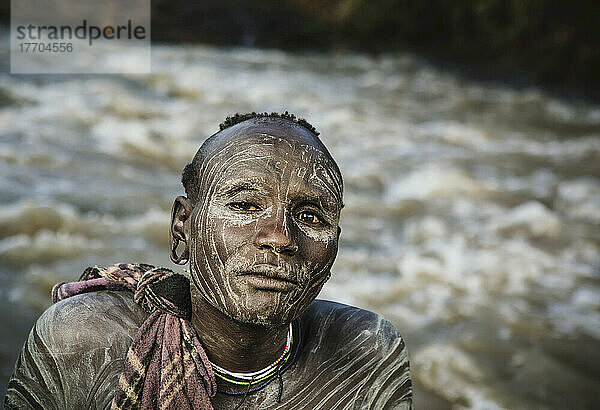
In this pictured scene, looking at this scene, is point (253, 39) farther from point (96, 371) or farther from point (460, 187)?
point (96, 371)

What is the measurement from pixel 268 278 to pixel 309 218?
0.18 metres

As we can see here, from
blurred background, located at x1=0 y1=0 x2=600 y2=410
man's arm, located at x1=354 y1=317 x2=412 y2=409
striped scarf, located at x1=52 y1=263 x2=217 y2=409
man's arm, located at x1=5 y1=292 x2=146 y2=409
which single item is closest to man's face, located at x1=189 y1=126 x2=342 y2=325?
striped scarf, located at x1=52 y1=263 x2=217 y2=409

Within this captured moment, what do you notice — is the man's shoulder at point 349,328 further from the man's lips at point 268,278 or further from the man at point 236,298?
the man's lips at point 268,278

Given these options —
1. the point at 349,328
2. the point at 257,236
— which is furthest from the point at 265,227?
the point at 349,328

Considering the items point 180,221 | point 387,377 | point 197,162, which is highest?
point 197,162

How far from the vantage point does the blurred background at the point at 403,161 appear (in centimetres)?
506

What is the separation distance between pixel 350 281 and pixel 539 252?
150 cm

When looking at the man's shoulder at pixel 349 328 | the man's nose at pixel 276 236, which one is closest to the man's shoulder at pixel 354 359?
the man's shoulder at pixel 349 328

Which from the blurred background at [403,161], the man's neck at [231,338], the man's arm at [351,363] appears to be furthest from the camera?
the blurred background at [403,161]

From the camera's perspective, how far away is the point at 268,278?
1740mm

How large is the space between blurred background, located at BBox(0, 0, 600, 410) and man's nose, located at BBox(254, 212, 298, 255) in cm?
288

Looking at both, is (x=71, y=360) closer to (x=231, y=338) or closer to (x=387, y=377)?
(x=231, y=338)

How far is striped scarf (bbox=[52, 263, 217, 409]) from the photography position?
1.79 m

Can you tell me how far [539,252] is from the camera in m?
6.10
